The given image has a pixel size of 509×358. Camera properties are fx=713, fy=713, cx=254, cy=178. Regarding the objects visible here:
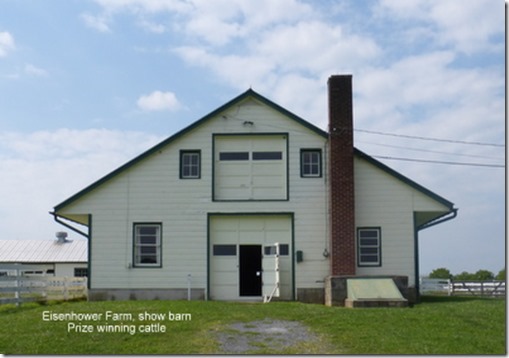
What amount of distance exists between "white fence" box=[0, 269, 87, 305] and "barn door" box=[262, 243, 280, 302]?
6.42 metres

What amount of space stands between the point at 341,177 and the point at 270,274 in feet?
12.7

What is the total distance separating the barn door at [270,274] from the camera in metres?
22.7

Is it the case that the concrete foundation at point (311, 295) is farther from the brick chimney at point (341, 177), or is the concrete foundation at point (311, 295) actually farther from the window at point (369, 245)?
the window at point (369, 245)

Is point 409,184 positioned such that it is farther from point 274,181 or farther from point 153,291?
point 153,291

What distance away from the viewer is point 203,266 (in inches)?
907

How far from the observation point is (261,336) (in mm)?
13273

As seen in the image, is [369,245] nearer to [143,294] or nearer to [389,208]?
[389,208]

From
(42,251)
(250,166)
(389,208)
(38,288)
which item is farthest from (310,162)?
(42,251)

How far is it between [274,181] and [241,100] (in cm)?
289

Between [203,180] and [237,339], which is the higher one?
[203,180]

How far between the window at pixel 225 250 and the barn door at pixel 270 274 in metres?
1.04

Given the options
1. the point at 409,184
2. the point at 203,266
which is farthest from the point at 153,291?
the point at 409,184

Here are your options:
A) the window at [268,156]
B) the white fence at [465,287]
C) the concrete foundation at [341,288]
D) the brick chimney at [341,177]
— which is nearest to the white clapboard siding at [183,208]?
the window at [268,156]

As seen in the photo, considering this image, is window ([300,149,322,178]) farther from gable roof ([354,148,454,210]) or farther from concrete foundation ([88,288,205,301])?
concrete foundation ([88,288,205,301])
